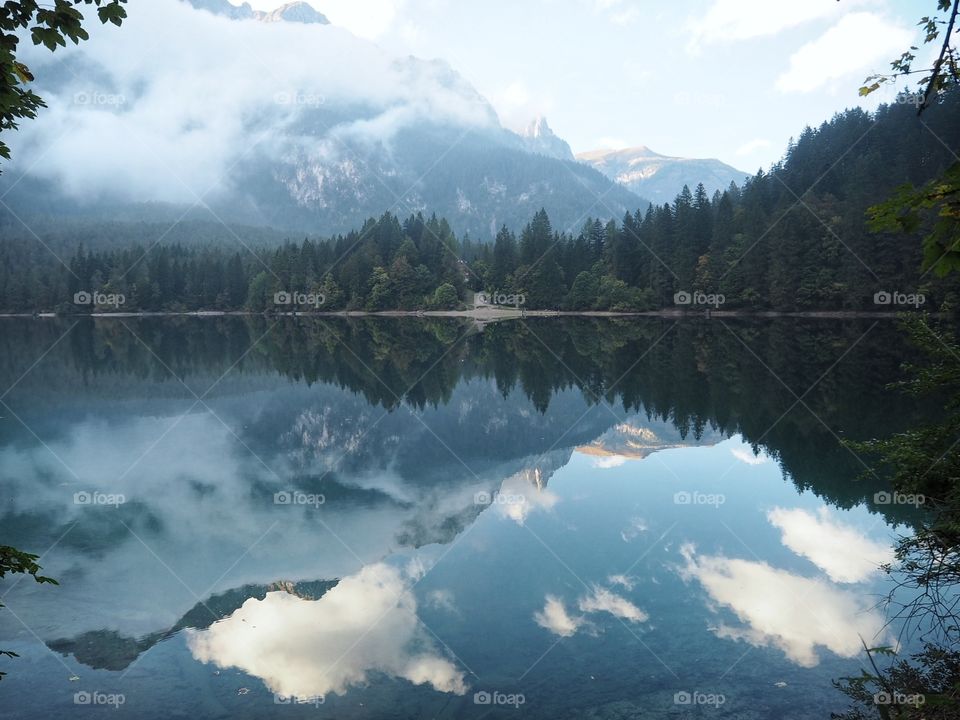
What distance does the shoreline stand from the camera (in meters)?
84.6

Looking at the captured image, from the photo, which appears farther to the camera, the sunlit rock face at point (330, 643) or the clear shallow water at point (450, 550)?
the sunlit rock face at point (330, 643)

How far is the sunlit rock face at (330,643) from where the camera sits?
945 cm

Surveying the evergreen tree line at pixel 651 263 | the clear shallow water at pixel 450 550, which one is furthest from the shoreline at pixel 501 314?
the clear shallow water at pixel 450 550

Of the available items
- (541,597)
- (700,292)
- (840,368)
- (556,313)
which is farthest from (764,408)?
(556,313)

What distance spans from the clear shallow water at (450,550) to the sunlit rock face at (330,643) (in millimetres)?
55

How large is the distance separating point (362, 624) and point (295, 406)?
23.0 metres

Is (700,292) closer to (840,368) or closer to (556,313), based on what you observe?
(556,313)

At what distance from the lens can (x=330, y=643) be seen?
34.6ft

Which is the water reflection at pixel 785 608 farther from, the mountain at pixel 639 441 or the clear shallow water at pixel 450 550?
the mountain at pixel 639 441

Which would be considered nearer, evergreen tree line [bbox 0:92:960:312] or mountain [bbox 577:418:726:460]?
mountain [bbox 577:418:726:460]

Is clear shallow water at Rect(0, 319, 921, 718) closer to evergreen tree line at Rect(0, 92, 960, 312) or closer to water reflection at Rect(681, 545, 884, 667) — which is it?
water reflection at Rect(681, 545, 884, 667)

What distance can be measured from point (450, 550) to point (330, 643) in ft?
15.0

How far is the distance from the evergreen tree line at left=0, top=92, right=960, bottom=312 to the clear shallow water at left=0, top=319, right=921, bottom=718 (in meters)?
51.1

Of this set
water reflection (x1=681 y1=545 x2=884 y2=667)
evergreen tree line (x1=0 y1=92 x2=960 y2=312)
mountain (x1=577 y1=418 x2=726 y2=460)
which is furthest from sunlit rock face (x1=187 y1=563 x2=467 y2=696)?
evergreen tree line (x1=0 y1=92 x2=960 y2=312)
